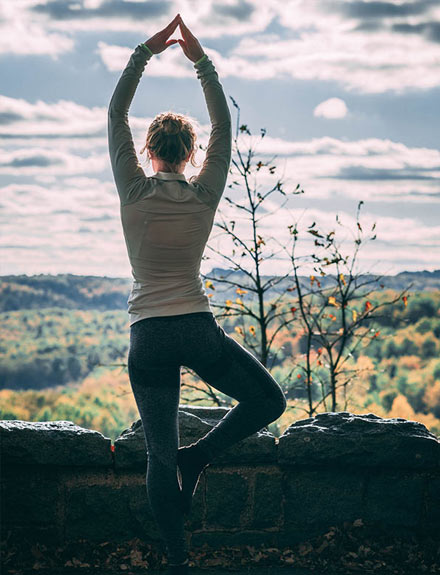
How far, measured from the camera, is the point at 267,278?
224 inches

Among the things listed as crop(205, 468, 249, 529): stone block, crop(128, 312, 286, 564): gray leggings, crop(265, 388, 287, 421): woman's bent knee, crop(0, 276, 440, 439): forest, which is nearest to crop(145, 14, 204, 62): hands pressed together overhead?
crop(128, 312, 286, 564): gray leggings

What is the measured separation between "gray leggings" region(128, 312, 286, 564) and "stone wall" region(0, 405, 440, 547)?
0.69m

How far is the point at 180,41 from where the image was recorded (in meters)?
2.63

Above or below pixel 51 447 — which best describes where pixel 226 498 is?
below

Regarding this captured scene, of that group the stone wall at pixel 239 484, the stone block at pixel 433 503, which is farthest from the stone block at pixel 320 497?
the stone block at pixel 433 503

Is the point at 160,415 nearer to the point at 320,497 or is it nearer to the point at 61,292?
the point at 320,497

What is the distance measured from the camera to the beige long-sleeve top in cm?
232

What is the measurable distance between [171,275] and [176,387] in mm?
413

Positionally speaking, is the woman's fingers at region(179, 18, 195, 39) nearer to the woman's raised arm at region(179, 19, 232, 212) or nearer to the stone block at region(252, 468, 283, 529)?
the woman's raised arm at region(179, 19, 232, 212)

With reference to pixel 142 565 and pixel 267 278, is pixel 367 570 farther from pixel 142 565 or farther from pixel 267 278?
pixel 267 278

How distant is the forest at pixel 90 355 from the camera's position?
14.7m

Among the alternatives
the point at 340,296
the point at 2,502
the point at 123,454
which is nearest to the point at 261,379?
the point at 123,454

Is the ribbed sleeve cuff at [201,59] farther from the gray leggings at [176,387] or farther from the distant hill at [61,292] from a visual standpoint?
the distant hill at [61,292]

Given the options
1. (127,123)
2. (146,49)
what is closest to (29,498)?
(127,123)
